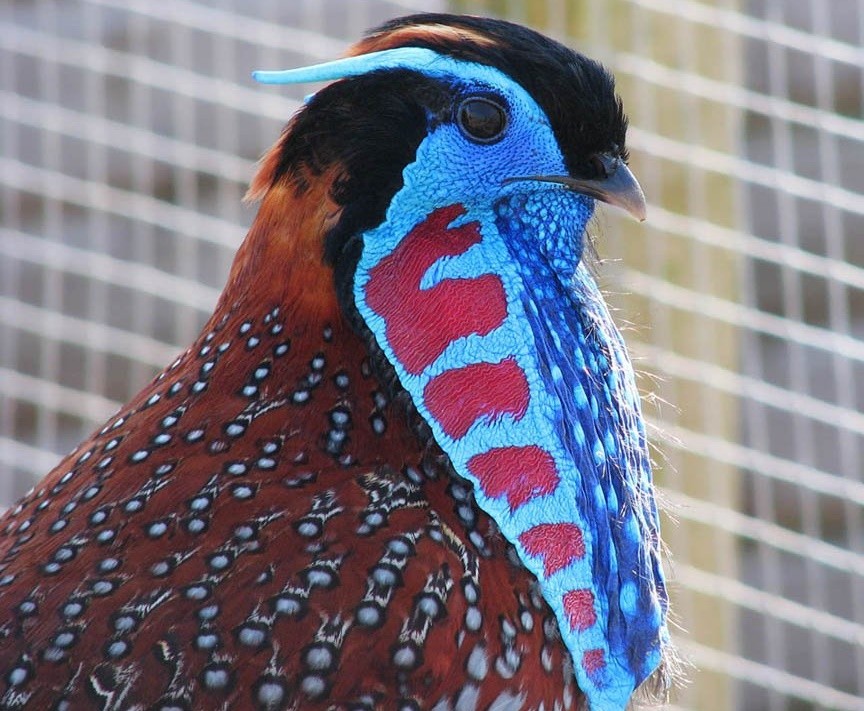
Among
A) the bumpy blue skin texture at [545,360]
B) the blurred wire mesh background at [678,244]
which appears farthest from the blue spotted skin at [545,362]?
the blurred wire mesh background at [678,244]

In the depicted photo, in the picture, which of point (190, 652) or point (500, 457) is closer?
point (190, 652)

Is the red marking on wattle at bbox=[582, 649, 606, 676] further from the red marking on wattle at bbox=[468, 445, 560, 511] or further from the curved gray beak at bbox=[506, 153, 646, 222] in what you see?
the curved gray beak at bbox=[506, 153, 646, 222]

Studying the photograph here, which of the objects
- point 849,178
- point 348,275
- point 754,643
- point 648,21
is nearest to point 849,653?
point 754,643

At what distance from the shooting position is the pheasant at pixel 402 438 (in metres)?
1.89

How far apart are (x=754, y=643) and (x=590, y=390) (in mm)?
2820

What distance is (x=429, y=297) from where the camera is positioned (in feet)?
6.82

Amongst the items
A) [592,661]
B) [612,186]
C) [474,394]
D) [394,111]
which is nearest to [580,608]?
[592,661]

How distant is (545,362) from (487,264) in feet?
0.49

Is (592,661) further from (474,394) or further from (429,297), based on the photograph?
(429,297)

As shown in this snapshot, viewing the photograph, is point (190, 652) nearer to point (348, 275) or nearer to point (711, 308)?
point (348, 275)

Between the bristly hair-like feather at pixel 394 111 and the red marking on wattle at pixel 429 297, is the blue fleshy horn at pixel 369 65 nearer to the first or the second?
the bristly hair-like feather at pixel 394 111

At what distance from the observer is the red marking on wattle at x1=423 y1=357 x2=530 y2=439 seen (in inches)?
80.9

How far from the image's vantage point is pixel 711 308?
3758mm

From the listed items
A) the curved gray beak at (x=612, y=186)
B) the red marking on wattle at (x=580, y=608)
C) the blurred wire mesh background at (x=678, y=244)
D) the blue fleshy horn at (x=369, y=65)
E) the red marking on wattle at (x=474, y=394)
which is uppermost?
the blue fleshy horn at (x=369, y=65)
